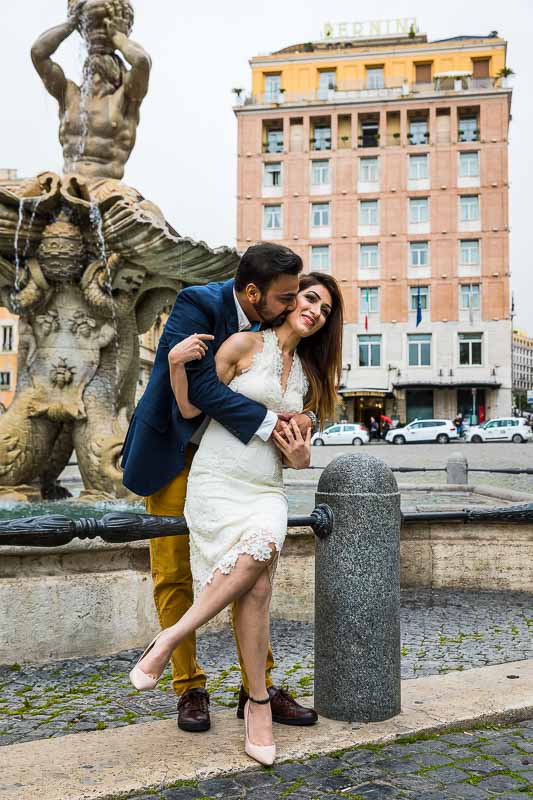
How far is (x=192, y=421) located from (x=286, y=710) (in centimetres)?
116

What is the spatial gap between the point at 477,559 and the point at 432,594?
1.40ft

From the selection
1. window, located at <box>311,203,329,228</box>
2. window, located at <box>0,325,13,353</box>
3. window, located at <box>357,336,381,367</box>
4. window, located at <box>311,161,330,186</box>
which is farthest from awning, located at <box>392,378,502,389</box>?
window, located at <box>0,325,13,353</box>

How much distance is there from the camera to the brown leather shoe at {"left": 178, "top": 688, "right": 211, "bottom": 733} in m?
3.03

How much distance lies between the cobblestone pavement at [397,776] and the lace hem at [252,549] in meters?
0.66

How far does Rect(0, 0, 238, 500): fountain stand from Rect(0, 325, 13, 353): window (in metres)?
39.4

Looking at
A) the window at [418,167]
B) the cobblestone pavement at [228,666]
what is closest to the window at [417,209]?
the window at [418,167]

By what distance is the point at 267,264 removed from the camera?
2.87 m

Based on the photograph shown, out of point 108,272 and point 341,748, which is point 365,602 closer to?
point 341,748

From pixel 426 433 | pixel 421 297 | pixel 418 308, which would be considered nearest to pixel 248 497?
pixel 426 433

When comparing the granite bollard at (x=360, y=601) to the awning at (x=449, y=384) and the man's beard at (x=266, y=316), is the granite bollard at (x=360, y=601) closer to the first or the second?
the man's beard at (x=266, y=316)

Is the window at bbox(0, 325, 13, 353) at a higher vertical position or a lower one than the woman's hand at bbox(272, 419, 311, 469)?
higher

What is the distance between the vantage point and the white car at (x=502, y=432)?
3816 cm

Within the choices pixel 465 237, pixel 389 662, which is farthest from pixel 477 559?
pixel 465 237

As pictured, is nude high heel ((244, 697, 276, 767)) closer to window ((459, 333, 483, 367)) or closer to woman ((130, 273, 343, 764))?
woman ((130, 273, 343, 764))
